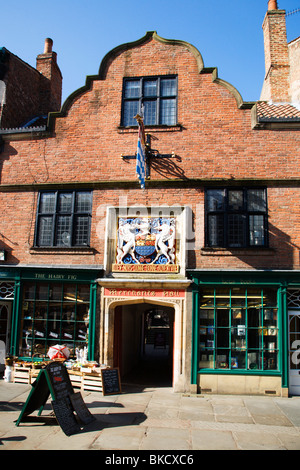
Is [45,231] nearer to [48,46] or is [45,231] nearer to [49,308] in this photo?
[49,308]

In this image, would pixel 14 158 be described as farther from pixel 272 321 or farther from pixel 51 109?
pixel 272 321

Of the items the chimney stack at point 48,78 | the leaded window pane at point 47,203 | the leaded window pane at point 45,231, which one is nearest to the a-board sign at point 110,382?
the leaded window pane at point 45,231

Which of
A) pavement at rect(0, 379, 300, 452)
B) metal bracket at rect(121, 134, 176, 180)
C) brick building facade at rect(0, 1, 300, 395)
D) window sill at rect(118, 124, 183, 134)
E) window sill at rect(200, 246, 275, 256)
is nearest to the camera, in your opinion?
pavement at rect(0, 379, 300, 452)

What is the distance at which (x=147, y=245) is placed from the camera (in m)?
11.6

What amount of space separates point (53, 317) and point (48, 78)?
11.7 m

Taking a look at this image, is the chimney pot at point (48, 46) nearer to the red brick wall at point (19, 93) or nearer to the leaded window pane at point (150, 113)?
the red brick wall at point (19, 93)

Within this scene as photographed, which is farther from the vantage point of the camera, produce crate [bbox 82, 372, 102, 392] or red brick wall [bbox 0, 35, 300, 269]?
red brick wall [bbox 0, 35, 300, 269]

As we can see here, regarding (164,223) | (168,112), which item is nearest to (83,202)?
(164,223)

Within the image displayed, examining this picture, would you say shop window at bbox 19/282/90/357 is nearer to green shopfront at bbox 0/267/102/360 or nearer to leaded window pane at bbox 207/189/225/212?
green shopfront at bbox 0/267/102/360

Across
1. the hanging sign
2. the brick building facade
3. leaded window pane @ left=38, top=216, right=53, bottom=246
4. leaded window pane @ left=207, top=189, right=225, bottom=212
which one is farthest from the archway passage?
leaded window pane @ left=207, top=189, right=225, bottom=212

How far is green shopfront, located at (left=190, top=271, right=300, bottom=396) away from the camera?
10656mm

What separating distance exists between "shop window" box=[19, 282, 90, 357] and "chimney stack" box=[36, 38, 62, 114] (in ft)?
Result: 31.0

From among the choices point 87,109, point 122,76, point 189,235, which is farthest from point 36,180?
point 189,235

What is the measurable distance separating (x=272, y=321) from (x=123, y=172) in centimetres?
656
